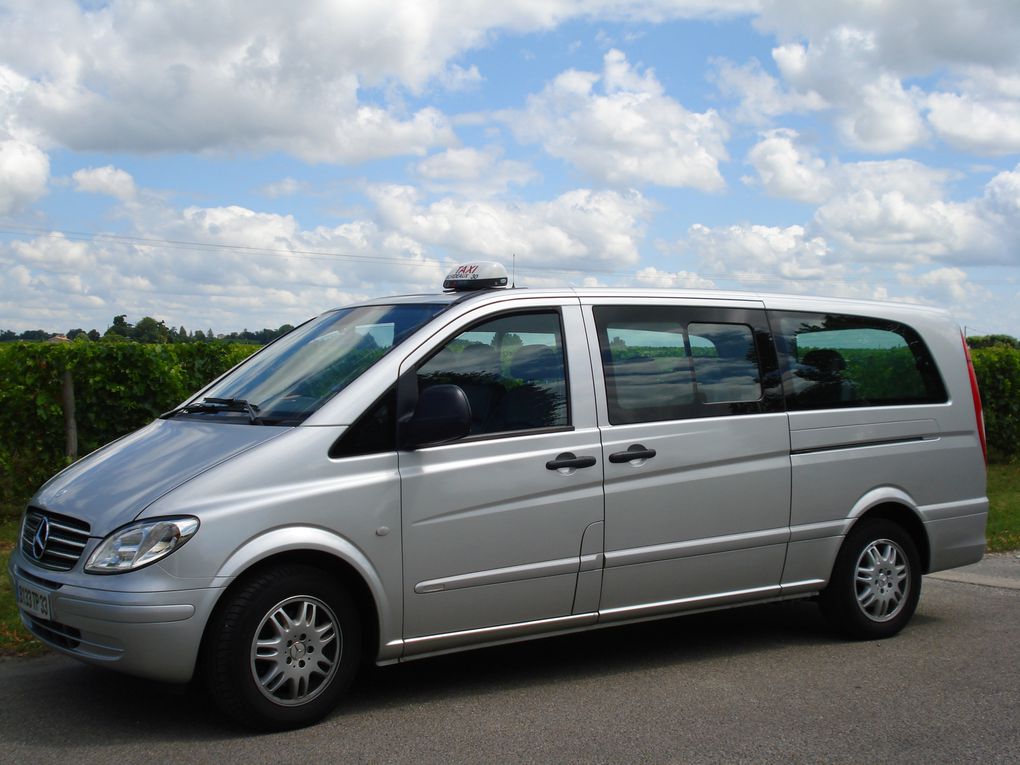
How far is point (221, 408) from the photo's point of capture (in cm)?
568

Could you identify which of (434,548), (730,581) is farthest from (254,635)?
(730,581)

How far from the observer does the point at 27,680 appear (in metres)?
5.71

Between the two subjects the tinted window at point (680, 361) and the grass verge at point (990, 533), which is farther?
the grass verge at point (990, 533)

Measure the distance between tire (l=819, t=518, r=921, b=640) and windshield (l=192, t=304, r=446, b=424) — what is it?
2.94m

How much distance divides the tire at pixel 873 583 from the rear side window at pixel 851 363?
2.60ft

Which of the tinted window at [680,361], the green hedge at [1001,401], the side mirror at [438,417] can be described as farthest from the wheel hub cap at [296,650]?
the green hedge at [1001,401]

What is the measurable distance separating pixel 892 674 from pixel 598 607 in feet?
5.36

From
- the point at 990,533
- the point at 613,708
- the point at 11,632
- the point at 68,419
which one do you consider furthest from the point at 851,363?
the point at 68,419

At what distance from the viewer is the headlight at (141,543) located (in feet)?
15.1

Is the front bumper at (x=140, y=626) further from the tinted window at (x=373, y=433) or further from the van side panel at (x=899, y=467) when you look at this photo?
the van side panel at (x=899, y=467)

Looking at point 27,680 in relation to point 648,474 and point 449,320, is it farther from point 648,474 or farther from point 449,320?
point 648,474

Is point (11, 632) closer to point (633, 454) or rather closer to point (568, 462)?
point (568, 462)

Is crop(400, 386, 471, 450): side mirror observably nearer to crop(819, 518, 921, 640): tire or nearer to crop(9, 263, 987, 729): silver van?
crop(9, 263, 987, 729): silver van

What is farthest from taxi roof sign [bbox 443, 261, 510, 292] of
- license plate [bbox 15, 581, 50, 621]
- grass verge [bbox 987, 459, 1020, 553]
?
grass verge [bbox 987, 459, 1020, 553]
